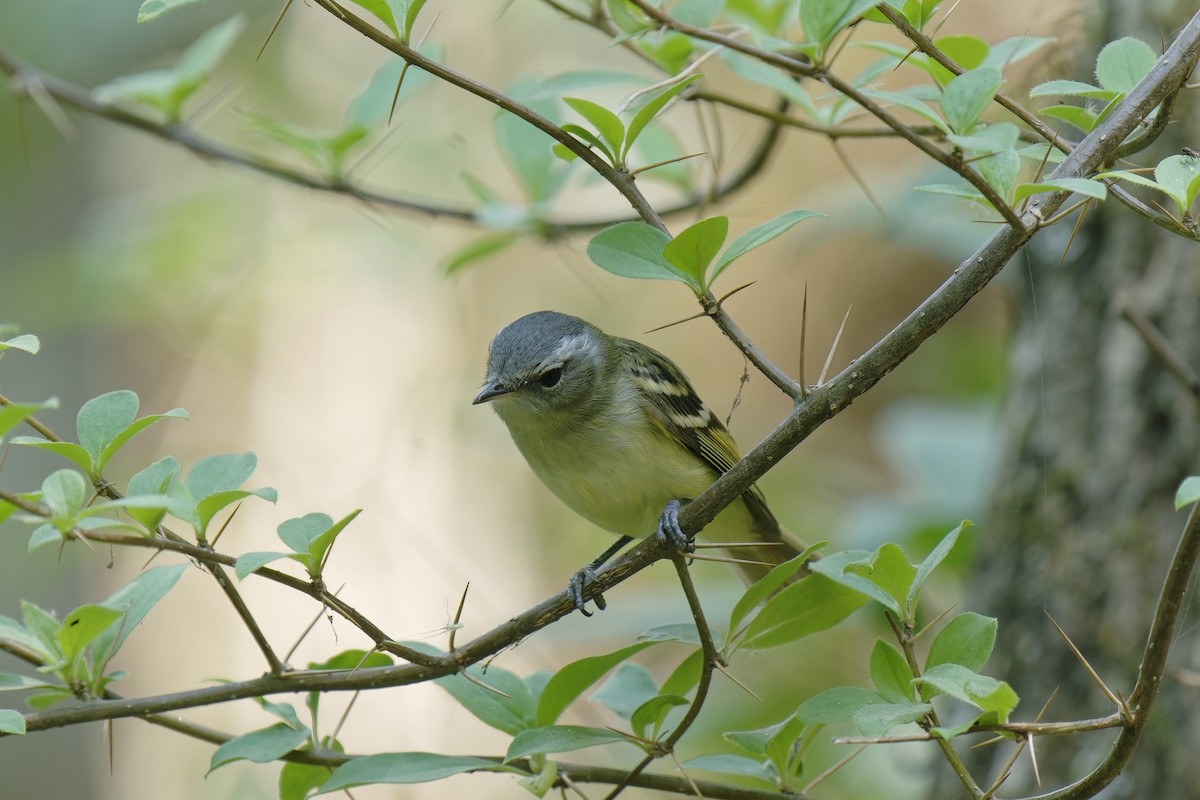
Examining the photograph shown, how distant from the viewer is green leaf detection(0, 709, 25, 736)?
5.49 feet

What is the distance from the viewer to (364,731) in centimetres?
894

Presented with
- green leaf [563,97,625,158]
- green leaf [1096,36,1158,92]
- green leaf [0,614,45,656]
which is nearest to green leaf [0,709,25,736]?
green leaf [0,614,45,656]

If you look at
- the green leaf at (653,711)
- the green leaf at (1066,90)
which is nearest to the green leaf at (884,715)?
the green leaf at (653,711)

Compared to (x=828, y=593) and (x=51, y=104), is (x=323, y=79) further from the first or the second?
(x=828, y=593)

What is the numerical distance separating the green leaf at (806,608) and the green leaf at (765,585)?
33 millimetres

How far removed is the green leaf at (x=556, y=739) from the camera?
1.85 m

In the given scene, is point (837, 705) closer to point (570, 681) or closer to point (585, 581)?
point (570, 681)

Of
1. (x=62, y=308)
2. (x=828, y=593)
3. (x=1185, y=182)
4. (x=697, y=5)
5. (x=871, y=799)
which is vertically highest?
(x=62, y=308)

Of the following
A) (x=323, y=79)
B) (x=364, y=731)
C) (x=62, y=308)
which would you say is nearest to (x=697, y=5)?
(x=62, y=308)

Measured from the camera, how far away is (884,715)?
1.62m

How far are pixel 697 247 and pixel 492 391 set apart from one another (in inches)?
69.3

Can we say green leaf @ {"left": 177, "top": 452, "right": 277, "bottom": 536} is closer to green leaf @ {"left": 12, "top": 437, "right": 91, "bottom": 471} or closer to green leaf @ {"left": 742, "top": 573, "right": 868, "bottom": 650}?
green leaf @ {"left": 12, "top": 437, "right": 91, "bottom": 471}

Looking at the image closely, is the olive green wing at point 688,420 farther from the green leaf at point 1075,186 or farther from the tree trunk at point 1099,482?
the green leaf at point 1075,186

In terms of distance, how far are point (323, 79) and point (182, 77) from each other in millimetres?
6263
